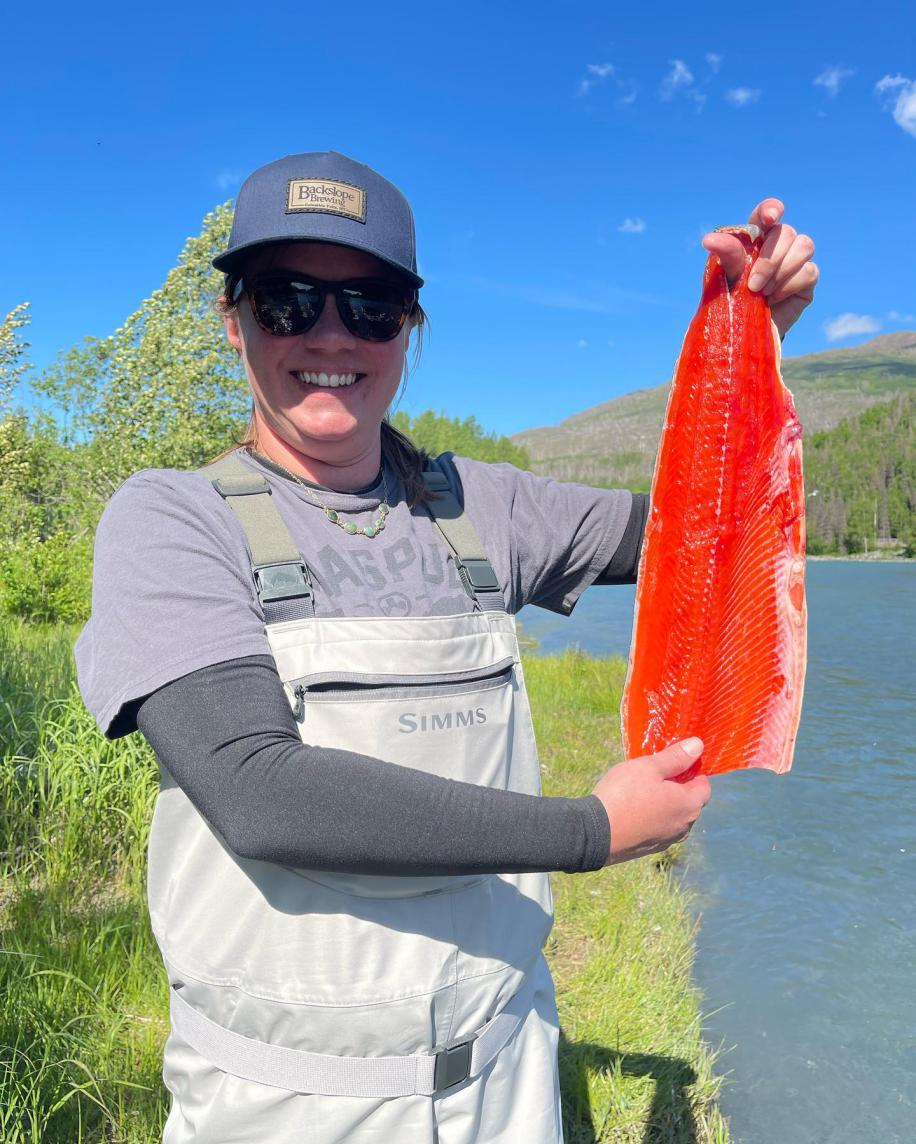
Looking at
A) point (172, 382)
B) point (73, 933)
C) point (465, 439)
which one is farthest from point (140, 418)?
point (465, 439)

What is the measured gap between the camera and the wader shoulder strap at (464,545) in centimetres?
208

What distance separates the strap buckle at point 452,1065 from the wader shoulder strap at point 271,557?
97 cm

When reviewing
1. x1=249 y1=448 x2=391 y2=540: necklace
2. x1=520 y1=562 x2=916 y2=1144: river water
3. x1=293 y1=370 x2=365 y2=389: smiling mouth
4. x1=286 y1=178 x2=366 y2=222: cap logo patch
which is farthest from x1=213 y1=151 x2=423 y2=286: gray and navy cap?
x1=520 y1=562 x2=916 y2=1144: river water

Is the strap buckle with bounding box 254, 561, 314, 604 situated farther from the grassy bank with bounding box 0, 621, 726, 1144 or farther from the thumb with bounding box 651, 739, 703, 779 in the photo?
the grassy bank with bounding box 0, 621, 726, 1144

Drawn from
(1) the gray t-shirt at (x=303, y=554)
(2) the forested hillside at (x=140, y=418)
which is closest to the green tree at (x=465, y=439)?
(2) the forested hillside at (x=140, y=418)

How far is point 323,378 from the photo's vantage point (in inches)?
80.7

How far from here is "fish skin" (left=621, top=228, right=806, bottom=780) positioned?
71.3 inches

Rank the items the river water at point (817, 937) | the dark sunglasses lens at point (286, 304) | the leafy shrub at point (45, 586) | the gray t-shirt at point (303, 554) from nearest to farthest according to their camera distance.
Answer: the gray t-shirt at point (303, 554)
the dark sunglasses lens at point (286, 304)
the river water at point (817, 937)
the leafy shrub at point (45, 586)

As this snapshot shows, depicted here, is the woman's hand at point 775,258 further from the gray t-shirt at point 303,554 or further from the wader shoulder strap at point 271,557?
the wader shoulder strap at point 271,557

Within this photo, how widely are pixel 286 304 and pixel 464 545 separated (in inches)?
28.1

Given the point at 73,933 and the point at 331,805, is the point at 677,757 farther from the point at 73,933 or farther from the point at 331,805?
the point at 73,933

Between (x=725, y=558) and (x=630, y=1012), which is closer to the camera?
(x=725, y=558)

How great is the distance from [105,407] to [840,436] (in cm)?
11905

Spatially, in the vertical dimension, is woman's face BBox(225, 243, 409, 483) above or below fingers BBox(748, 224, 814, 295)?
below
